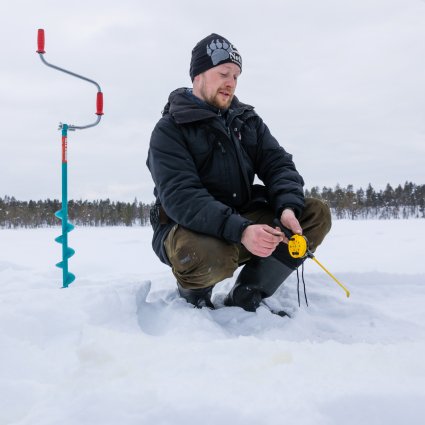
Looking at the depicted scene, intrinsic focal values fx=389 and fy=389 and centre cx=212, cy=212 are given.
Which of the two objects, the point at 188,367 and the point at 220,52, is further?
the point at 220,52

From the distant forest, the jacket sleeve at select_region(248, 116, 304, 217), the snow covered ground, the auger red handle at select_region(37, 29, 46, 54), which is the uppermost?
the auger red handle at select_region(37, 29, 46, 54)

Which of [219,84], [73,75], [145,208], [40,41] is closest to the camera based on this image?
[219,84]

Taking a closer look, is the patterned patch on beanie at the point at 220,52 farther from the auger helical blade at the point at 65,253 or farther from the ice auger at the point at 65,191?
the auger helical blade at the point at 65,253

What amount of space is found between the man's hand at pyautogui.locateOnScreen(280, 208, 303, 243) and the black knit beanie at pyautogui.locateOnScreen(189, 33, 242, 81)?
3.21 ft

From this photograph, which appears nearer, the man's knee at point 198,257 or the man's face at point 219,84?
the man's knee at point 198,257

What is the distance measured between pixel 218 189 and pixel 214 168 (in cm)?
13

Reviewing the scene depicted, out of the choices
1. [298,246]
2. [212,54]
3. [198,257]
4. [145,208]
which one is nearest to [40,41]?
[212,54]

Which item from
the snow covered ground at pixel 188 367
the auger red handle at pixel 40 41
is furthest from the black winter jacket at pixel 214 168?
the auger red handle at pixel 40 41

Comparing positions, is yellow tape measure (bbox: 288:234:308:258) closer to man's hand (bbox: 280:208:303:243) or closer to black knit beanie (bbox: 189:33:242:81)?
man's hand (bbox: 280:208:303:243)

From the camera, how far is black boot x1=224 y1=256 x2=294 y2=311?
7.45ft

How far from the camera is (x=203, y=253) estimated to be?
6.77ft

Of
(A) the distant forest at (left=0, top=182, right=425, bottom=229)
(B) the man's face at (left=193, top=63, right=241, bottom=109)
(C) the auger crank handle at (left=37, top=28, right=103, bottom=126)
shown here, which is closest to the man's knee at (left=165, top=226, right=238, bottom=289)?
(B) the man's face at (left=193, top=63, right=241, bottom=109)

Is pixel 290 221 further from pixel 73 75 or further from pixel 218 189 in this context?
pixel 73 75

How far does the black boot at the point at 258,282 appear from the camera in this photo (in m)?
2.27
